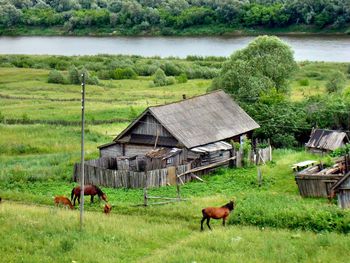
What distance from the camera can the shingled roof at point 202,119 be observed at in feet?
115

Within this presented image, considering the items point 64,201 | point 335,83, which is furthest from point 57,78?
point 64,201

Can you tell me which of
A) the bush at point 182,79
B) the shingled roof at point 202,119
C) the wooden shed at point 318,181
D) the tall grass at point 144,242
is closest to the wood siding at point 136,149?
the shingled roof at point 202,119

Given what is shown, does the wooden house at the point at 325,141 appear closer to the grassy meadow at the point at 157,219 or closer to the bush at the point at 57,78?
the grassy meadow at the point at 157,219

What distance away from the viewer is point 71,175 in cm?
3356

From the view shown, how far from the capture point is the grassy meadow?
67.2ft

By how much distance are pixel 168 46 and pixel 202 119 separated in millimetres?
79422

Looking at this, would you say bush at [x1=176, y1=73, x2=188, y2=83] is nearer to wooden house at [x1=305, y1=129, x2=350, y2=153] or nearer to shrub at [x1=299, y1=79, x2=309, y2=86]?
shrub at [x1=299, y1=79, x2=309, y2=86]

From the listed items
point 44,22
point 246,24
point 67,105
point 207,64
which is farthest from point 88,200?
point 44,22

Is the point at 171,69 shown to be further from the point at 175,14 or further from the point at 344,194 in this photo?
the point at 344,194

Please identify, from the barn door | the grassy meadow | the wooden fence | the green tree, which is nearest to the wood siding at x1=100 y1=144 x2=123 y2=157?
the grassy meadow

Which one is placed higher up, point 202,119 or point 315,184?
point 202,119

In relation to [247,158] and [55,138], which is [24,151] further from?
[247,158]

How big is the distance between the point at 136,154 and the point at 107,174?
468cm

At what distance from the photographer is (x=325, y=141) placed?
38469 millimetres
